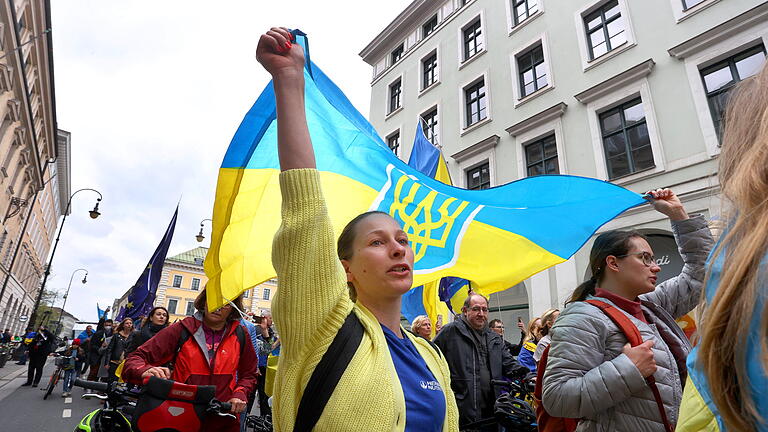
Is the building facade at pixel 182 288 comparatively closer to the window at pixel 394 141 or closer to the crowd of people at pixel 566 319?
the window at pixel 394 141

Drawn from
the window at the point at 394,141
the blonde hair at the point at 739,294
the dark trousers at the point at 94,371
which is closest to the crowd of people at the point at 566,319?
the blonde hair at the point at 739,294

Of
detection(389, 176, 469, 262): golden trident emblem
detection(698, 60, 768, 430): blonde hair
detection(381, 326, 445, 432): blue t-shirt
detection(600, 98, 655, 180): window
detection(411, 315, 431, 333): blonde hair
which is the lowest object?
detection(381, 326, 445, 432): blue t-shirt

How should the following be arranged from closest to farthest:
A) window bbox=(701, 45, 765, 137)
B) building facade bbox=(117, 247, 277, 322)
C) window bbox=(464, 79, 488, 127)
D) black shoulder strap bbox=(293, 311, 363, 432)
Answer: black shoulder strap bbox=(293, 311, 363, 432), window bbox=(701, 45, 765, 137), window bbox=(464, 79, 488, 127), building facade bbox=(117, 247, 277, 322)

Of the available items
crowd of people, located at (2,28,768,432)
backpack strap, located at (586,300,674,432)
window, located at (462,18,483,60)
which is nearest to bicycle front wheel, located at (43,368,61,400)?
crowd of people, located at (2,28,768,432)

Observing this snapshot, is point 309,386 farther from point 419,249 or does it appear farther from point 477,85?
point 477,85

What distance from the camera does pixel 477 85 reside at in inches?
668

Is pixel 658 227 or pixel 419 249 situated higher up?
pixel 658 227

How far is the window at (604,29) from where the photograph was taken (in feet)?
41.4

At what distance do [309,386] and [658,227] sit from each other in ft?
37.8

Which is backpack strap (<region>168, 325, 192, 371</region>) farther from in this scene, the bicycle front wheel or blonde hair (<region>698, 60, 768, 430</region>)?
the bicycle front wheel

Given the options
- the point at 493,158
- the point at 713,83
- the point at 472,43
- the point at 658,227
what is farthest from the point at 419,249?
the point at 472,43

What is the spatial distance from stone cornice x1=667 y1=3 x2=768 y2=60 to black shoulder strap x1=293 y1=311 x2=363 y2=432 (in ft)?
42.8

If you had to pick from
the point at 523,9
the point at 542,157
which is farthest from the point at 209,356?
the point at 523,9

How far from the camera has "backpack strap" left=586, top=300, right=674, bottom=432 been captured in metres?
1.75
